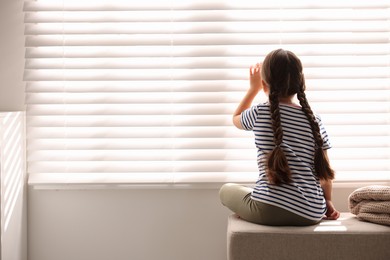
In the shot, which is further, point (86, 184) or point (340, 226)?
point (86, 184)

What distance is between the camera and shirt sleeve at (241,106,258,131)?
2670 millimetres

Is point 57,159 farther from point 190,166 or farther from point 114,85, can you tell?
point 190,166

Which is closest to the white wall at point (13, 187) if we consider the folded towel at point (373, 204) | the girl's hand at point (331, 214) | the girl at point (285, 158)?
the girl at point (285, 158)

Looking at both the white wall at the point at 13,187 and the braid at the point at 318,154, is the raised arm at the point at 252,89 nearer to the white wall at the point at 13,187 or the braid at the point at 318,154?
the braid at the point at 318,154

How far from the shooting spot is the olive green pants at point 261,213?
2.50 metres

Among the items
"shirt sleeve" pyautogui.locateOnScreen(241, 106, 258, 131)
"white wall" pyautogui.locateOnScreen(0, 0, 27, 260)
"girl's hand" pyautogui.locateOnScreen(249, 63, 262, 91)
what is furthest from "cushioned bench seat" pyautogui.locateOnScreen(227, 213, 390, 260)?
"white wall" pyautogui.locateOnScreen(0, 0, 27, 260)

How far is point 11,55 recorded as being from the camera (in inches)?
118

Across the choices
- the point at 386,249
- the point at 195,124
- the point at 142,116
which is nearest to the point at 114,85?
the point at 142,116

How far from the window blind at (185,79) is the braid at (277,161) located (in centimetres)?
42

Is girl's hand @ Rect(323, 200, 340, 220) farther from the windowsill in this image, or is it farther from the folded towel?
the windowsill

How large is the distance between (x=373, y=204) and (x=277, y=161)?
0.43 meters

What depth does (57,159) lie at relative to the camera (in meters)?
3.00

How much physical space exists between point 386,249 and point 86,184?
1.40 metres

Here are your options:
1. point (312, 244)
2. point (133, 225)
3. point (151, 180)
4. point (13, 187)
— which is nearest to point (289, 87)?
point (312, 244)
